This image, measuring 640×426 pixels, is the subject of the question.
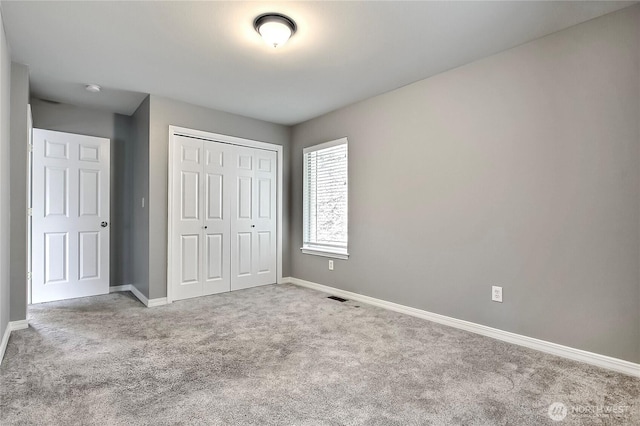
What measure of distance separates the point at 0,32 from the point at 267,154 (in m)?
2.99

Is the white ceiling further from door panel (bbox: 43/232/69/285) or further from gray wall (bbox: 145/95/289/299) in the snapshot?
door panel (bbox: 43/232/69/285)

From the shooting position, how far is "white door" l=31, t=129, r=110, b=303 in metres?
3.99

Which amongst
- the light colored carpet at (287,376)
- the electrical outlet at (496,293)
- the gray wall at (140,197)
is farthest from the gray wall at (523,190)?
the gray wall at (140,197)

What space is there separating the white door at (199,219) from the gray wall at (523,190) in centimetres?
193

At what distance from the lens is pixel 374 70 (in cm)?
318

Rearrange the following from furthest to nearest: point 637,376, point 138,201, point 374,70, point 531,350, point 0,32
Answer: point 138,201, point 374,70, point 531,350, point 0,32, point 637,376

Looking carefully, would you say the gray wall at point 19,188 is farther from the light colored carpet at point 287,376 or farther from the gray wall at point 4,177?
the light colored carpet at point 287,376

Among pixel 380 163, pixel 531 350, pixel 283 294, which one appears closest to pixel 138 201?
pixel 283 294

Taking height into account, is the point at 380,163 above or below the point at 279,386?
above

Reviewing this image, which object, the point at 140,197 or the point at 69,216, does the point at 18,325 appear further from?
the point at 140,197

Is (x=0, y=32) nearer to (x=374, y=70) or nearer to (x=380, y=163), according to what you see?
(x=374, y=70)

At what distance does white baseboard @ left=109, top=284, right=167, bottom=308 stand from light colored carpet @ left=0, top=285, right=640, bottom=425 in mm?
535

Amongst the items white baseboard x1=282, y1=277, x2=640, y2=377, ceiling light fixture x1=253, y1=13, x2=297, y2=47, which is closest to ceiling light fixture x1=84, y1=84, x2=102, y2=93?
ceiling light fixture x1=253, y1=13, x2=297, y2=47

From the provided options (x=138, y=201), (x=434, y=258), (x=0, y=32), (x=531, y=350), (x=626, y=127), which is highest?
(x=0, y=32)
